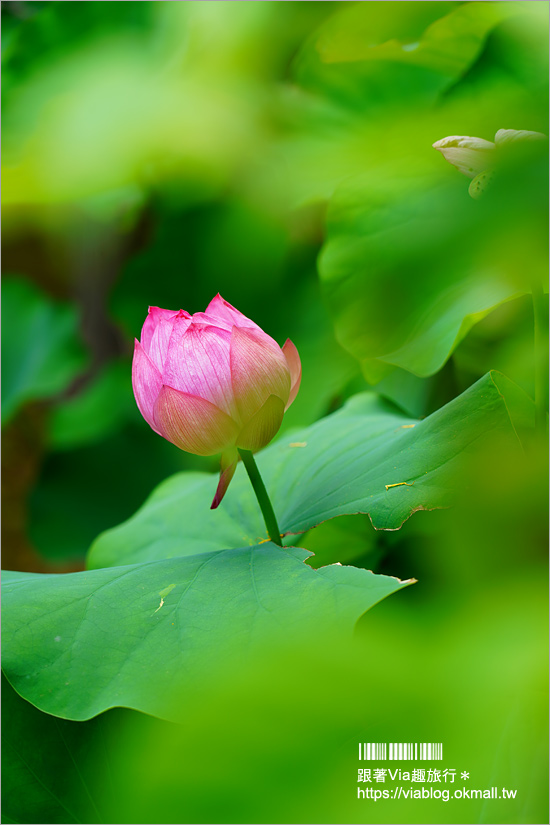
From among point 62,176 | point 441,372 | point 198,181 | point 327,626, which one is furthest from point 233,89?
point 327,626

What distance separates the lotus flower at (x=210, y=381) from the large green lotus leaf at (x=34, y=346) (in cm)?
108

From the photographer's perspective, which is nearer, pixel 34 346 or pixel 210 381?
pixel 210 381

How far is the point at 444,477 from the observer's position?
0.43 meters

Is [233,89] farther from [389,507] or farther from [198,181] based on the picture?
[389,507]

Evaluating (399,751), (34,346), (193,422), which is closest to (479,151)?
(193,422)

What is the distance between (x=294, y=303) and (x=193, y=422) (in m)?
0.85

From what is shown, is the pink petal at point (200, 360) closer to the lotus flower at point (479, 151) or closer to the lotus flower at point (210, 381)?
the lotus flower at point (210, 381)

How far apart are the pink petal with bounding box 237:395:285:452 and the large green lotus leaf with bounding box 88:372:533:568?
8 cm

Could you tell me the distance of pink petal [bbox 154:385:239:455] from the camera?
427 mm

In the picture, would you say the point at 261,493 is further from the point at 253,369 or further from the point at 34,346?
the point at 34,346

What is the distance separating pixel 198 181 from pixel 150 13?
384 mm

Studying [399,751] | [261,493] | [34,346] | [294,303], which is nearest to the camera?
[399,751]

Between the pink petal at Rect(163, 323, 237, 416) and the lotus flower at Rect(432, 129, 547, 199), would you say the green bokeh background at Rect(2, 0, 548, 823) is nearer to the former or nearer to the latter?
the lotus flower at Rect(432, 129, 547, 199)

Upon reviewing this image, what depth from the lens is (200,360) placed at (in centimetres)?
42
